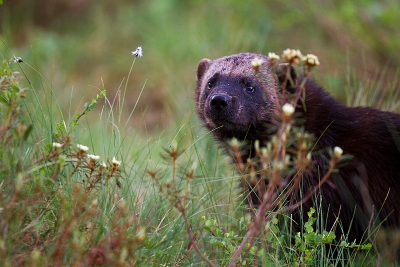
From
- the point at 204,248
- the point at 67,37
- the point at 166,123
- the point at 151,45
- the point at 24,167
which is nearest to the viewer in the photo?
the point at 24,167

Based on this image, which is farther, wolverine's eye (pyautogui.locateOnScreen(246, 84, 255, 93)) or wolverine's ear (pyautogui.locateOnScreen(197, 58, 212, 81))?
wolverine's ear (pyautogui.locateOnScreen(197, 58, 212, 81))

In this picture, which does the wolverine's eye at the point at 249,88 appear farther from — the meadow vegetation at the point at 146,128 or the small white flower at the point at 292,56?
the small white flower at the point at 292,56

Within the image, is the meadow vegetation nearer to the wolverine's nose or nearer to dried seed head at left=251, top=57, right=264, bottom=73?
the wolverine's nose

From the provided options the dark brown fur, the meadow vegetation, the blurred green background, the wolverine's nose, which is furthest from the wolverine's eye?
the blurred green background

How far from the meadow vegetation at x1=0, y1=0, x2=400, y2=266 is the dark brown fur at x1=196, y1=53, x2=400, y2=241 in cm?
22

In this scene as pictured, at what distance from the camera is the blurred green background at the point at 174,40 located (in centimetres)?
688

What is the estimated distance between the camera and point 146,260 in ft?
9.37

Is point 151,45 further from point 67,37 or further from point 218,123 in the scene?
point 218,123

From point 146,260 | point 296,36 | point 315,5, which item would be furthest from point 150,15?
point 146,260

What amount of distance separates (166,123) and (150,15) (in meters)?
4.30

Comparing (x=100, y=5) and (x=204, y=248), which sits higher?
(x=100, y=5)

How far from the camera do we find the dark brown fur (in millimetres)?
3713

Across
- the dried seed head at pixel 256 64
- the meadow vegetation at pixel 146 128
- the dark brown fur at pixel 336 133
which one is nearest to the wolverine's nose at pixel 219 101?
the dark brown fur at pixel 336 133

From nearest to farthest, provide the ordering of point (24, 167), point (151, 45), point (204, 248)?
point (24, 167) < point (204, 248) < point (151, 45)
